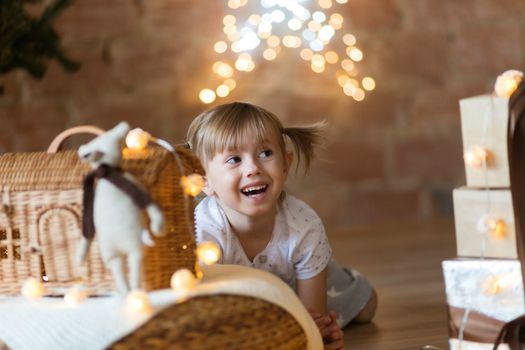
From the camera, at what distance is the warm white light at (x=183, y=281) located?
4.34 feet

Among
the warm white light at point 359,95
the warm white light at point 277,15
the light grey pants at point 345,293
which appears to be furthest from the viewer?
the warm white light at point 359,95

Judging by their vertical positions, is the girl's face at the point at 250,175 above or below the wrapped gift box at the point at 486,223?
above

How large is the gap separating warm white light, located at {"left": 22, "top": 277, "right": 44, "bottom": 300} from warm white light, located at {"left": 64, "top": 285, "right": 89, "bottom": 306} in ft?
0.19

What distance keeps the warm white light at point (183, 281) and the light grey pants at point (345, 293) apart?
678 mm

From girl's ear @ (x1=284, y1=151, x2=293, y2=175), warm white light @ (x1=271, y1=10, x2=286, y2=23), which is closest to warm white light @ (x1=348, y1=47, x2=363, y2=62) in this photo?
warm white light @ (x1=271, y1=10, x2=286, y2=23)

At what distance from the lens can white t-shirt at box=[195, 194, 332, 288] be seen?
1809 mm

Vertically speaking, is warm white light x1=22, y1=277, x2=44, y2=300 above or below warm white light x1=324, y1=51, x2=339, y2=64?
below

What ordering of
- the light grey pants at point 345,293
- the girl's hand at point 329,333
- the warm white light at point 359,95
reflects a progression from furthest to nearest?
1. the warm white light at point 359,95
2. the light grey pants at point 345,293
3. the girl's hand at point 329,333

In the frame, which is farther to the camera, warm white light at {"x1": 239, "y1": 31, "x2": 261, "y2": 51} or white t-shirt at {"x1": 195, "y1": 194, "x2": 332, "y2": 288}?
warm white light at {"x1": 239, "y1": 31, "x2": 261, "y2": 51}

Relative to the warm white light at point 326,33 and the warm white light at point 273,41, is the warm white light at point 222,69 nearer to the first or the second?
the warm white light at point 273,41

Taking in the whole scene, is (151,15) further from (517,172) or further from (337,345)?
(517,172)

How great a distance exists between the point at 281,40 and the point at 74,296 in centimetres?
220

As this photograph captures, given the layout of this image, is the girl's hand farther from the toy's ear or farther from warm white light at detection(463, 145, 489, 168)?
the toy's ear

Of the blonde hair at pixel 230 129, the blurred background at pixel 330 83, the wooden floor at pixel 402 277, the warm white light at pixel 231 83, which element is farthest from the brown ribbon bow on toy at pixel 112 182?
the warm white light at pixel 231 83
